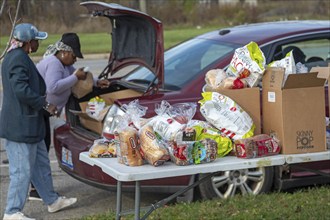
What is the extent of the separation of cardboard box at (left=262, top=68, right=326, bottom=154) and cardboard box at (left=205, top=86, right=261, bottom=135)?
6 cm

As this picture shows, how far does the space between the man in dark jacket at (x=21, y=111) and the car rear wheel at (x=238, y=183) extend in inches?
58.7

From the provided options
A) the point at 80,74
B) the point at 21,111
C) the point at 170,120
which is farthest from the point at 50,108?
the point at 170,120

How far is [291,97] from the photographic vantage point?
4.39m

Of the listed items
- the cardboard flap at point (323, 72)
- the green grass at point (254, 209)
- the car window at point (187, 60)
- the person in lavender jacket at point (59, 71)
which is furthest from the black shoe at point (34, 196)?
the cardboard flap at point (323, 72)

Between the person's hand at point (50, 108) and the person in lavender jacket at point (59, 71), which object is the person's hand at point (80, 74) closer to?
the person in lavender jacket at point (59, 71)

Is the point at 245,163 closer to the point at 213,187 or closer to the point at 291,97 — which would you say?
the point at 291,97

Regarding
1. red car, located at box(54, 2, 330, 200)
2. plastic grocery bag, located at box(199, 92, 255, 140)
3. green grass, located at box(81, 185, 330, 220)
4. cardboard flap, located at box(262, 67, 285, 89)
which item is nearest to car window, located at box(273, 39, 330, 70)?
red car, located at box(54, 2, 330, 200)

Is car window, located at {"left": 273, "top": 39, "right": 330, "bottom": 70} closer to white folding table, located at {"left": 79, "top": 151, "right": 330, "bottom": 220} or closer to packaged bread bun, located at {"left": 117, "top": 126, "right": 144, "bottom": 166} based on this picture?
white folding table, located at {"left": 79, "top": 151, "right": 330, "bottom": 220}

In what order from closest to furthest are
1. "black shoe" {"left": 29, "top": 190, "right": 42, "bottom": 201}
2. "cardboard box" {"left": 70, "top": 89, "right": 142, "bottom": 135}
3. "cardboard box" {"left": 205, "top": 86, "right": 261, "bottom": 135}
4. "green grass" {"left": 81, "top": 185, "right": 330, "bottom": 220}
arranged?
1. "cardboard box" {"left": 205, "top": 86, "right": 261, "bottom": 135}
2. "green grass" {"left": 81, "top": 185, "right": 330, "bottom": 220}
3. "cardboard box" {"left": 70, "top": 89, "right": 142, "bottom": 135}
4. "black shoe" {"left": 29, "top": 190, "right": 42, "bottom": 201}

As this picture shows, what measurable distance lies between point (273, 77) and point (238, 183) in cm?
195

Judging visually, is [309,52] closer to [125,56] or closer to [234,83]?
[125,56]

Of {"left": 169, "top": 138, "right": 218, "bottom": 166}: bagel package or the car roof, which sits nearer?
{"left": 169, "top": 138, "right": 218, "bottom": 166}: bagel package

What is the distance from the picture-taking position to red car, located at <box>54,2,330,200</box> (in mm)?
6102

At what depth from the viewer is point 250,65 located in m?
4.52
